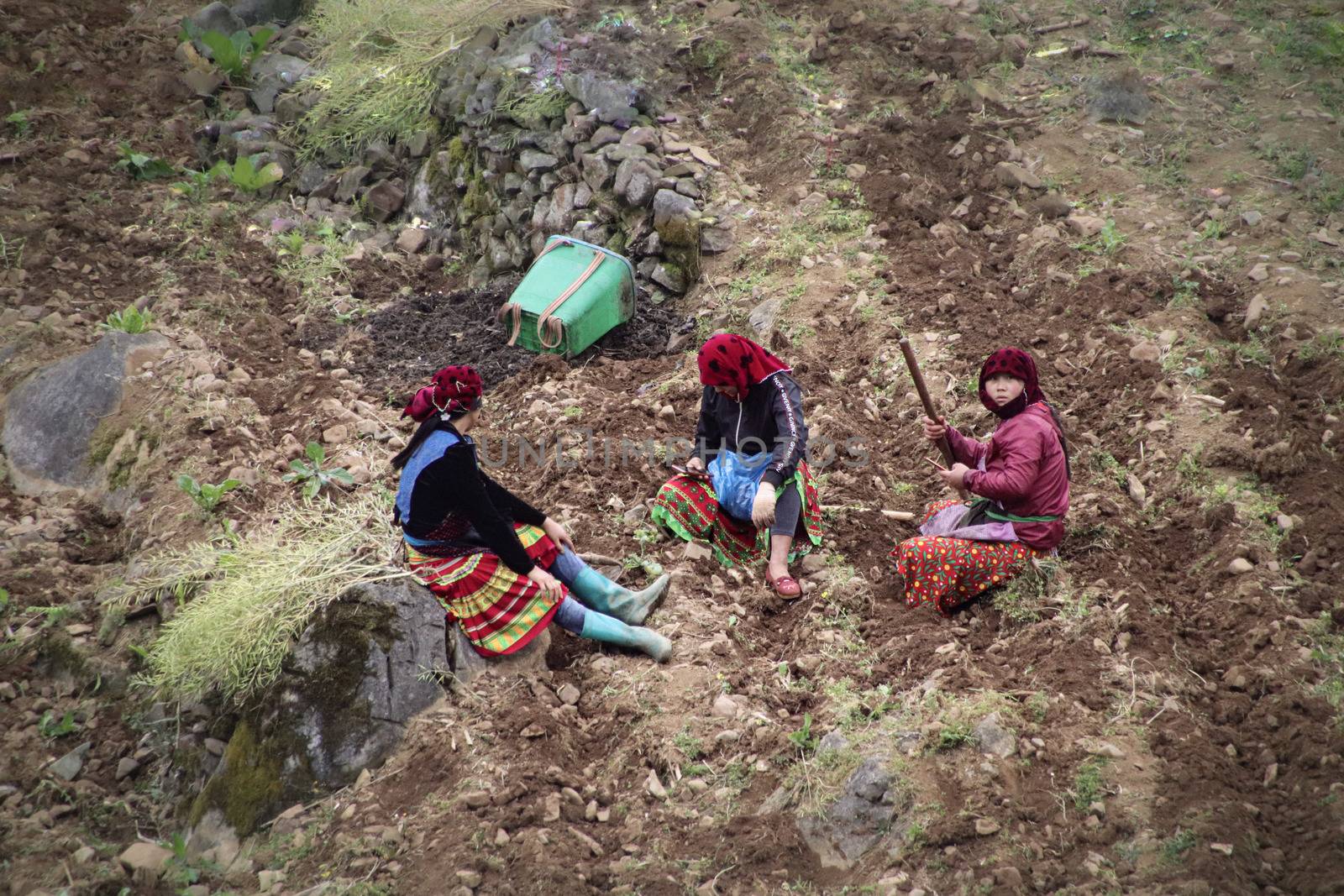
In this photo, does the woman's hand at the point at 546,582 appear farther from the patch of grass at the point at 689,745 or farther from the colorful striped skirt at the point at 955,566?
the colorful striped skirt at the point at 955,566

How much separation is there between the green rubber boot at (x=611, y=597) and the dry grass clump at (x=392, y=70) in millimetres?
5241

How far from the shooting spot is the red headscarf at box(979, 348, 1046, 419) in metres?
3.83

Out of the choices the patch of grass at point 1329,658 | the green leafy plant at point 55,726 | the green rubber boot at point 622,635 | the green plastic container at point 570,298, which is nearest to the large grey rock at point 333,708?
the green rubber boot at point 622,635

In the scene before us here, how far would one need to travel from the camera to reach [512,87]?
Result: 7.49 metres

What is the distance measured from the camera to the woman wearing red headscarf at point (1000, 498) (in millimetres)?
3830

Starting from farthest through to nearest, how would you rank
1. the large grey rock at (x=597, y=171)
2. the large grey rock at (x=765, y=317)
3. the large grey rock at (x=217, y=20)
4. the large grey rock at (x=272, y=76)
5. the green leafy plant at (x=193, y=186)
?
the large grey rock at (x=217, y=20)
the large grey rock at (x=272, y=76)
the green leafy plant at (x=193, y=186)
the large grey rock at (x=597, y=171)
the large grey rock at (x=765, y=317)

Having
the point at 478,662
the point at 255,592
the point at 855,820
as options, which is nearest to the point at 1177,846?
the point at 855,820

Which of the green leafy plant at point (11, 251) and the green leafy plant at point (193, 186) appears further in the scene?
the green leafy plant at point (193, 186)

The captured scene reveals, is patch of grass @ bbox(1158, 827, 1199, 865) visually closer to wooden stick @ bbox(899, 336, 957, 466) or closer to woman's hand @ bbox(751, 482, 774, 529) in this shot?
wooden stick @ bbox(899, 336, 957, 466)

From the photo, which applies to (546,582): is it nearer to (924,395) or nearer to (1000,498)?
(924,395)

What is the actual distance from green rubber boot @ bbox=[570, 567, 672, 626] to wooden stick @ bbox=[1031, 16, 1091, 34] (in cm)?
605

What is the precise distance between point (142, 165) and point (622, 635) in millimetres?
6290

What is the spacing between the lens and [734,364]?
425cm

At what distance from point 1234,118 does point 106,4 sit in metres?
9.77
